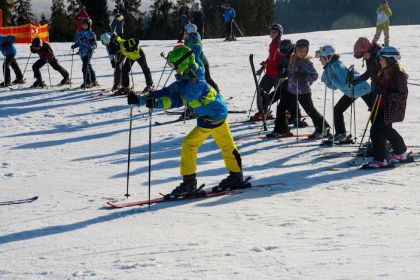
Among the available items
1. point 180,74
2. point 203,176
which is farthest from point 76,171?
point 180,74

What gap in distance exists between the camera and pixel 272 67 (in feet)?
34.8

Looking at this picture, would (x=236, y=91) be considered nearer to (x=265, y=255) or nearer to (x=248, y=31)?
(x=265, y=255)

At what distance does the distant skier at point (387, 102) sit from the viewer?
24.4ft

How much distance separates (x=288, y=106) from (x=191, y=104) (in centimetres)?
361

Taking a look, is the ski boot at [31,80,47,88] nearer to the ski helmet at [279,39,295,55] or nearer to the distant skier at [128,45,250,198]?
the ski helmet at [279,39,295,55]

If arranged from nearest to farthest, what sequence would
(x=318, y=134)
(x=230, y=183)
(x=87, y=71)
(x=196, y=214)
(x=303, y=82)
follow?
(x=196, y=214) < (x=230, y=183) < (x=303, y=82) < (x=318, y=134) < (x=87, y=71)

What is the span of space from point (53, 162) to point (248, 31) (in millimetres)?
53041

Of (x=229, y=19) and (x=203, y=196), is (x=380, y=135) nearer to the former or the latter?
(x=203, y=196)

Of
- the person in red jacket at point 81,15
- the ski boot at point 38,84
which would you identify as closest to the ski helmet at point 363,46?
the ski boot at point 38,84

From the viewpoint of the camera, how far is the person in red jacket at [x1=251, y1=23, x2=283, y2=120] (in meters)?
10.4

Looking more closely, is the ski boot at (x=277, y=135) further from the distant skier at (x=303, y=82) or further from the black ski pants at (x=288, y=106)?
the distant skier at (x=303, y=82)

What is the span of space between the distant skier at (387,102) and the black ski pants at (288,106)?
1.76m

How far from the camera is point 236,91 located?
1505cm

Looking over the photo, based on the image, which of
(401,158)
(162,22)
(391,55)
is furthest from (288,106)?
(162,22)
